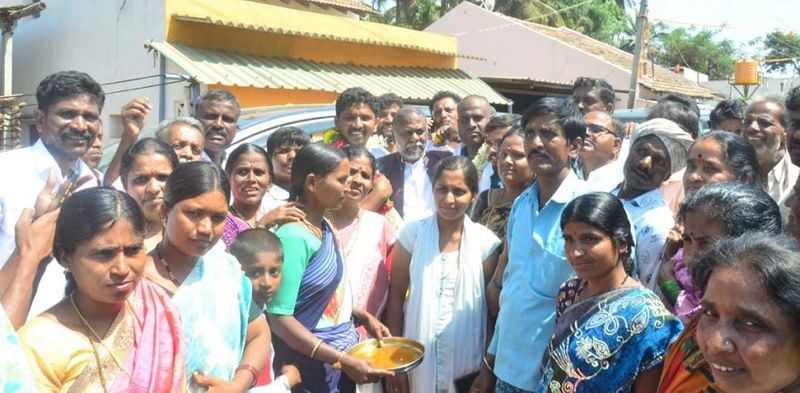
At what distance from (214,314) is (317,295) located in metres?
0.70

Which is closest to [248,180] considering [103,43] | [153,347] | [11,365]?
[153,347]

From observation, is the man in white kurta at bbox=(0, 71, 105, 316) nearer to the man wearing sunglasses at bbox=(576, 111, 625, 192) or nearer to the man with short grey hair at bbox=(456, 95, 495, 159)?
the man with short grey hair at bbox=(456, 95, 495, 159)

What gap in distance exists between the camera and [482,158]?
505 cm

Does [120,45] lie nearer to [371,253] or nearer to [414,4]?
[371,253]

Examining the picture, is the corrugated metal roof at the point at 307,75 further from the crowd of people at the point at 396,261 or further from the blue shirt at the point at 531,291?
the blue shirt at the point at 531,291

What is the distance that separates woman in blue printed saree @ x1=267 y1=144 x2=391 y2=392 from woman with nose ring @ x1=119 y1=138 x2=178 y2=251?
1.73ft

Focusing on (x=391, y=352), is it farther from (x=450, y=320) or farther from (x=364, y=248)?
(x=364, y=248)

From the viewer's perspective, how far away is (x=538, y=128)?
10.9 feet

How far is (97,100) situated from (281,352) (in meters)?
1.44

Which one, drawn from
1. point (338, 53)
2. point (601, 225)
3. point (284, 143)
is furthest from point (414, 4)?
point (601, 225)

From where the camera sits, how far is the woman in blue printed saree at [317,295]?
3.03m

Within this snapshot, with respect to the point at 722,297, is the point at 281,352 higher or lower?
lower

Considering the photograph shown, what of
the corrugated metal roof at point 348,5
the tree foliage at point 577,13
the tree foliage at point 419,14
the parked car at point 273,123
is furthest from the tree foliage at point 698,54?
the parked car at point 273,123

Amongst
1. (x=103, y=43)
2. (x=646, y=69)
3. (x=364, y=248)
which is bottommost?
(x=364, y=248)
